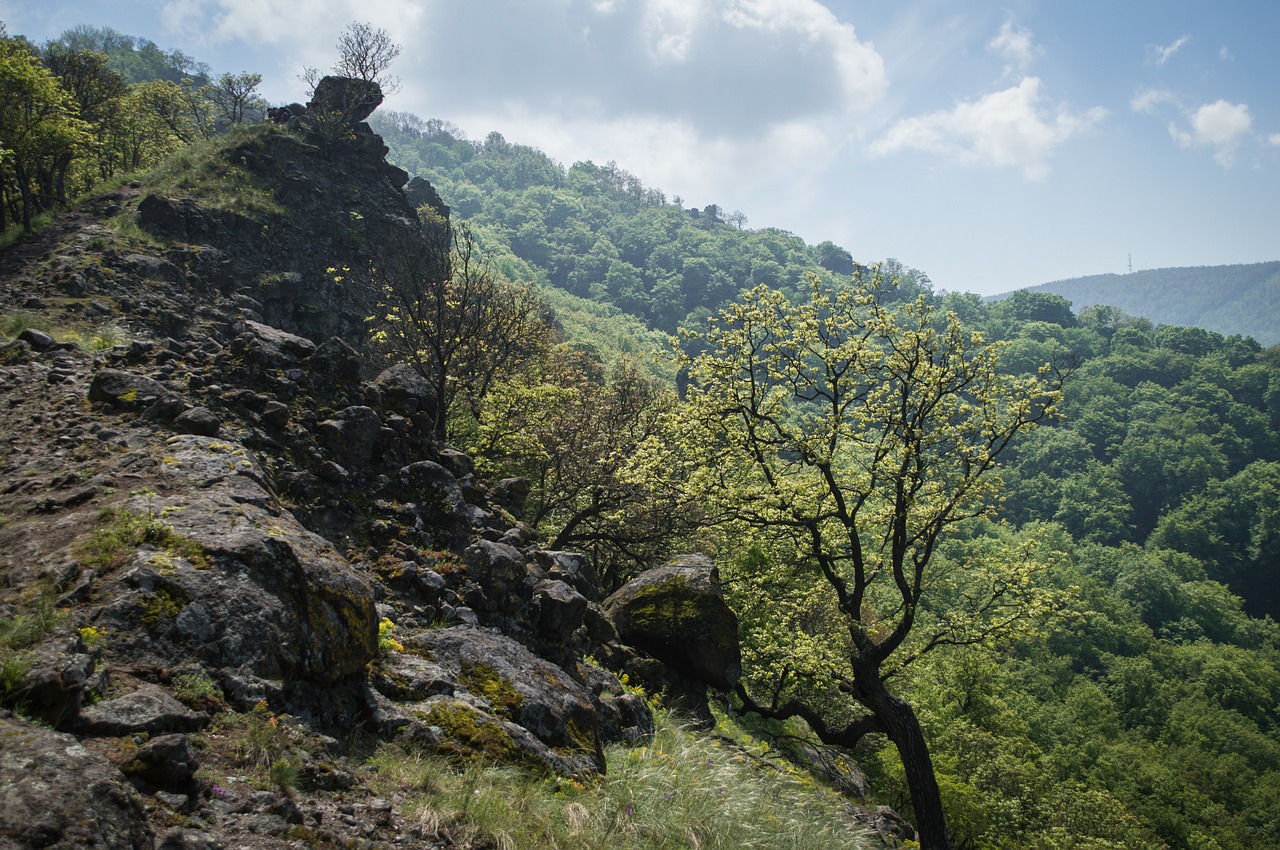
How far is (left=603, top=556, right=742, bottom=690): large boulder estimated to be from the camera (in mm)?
14516

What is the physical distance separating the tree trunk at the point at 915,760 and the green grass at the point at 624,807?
7141mm

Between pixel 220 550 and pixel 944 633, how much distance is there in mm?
16261

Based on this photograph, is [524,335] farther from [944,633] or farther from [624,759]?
[624,759]

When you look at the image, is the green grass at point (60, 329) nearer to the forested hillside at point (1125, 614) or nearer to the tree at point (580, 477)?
the tree at point (580, 477)

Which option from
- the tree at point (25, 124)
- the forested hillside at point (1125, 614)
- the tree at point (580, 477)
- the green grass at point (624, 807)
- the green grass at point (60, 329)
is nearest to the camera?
the green grass at point (624, 807)

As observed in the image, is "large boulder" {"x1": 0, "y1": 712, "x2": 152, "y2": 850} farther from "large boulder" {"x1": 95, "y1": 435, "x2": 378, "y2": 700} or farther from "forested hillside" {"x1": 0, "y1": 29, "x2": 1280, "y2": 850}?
"large boulder" {"x1": 95, "y1": 435, "x2": 378, "y2": 700}

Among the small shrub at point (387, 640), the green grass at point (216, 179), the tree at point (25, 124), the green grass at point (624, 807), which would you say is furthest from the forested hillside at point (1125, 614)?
the green grass at point (216, 179)

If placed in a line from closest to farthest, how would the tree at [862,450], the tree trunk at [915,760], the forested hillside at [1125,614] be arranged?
the tree trunk at [915,760] < the tree at [862,450] < the forested hillside at [1125,614]

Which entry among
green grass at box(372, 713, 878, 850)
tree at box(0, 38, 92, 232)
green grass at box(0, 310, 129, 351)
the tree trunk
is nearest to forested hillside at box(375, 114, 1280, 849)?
the tree trunk

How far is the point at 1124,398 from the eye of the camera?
14112 centimetres

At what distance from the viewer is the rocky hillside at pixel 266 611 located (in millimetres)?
3924

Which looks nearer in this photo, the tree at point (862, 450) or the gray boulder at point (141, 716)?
the gray boulder at point (141, 716)

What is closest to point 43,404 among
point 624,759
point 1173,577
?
point 624,759

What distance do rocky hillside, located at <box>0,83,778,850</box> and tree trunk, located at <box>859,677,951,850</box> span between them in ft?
12.6
